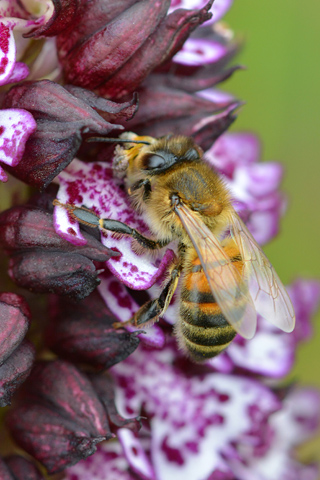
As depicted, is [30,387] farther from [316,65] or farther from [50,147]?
[316,65]

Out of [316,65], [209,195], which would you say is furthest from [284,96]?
[209,195]

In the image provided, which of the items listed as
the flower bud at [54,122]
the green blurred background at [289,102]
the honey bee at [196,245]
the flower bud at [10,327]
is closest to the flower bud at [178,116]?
the honey bee at [196,245]

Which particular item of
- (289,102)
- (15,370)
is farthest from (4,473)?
(289,102)

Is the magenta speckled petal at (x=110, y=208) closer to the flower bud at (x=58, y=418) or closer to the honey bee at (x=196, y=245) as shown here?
the honey bee at (x=196, y=245)

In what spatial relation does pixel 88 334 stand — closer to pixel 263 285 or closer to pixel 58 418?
pixel 58 418

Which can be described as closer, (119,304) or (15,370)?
(15,370)

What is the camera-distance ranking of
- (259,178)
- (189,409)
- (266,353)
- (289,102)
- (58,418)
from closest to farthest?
(58,418) < (189,409) < (266,353) < (259,178) < (289,102)

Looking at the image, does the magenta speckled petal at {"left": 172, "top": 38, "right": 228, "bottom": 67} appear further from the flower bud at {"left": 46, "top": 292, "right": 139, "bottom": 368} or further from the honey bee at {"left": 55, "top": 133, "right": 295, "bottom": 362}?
the flower bud at {"left": 46, "top": 292, "right": 139, "bottom": 368}
